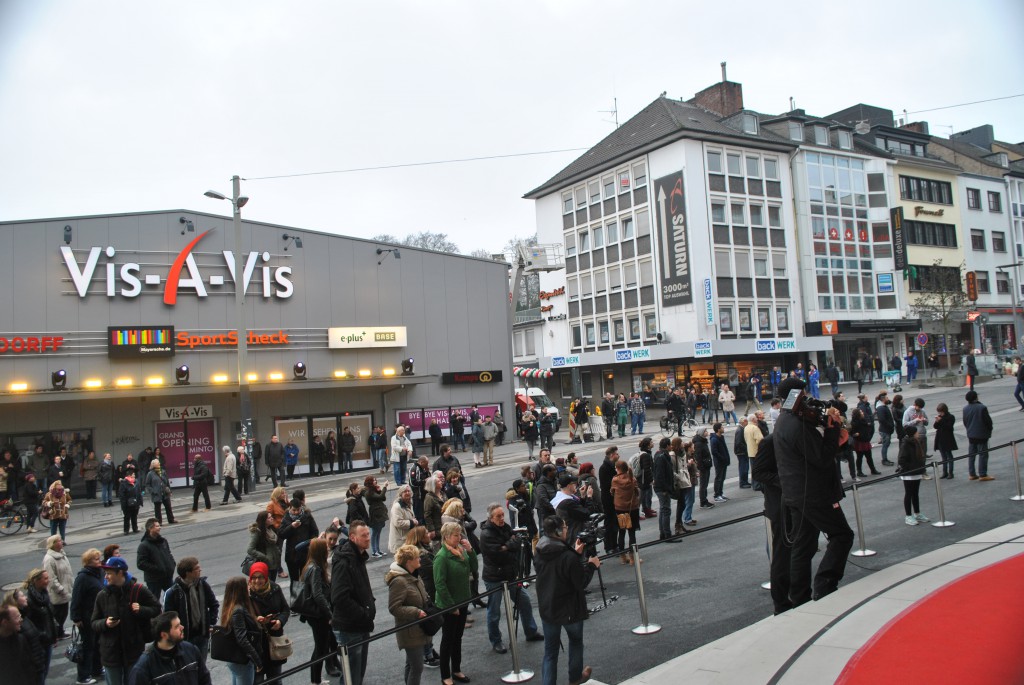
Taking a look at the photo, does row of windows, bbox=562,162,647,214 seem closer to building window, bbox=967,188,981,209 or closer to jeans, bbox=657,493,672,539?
building window, bbox=967,188,981,209

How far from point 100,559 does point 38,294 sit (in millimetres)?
20656

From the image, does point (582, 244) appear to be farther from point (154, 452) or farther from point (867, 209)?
point (154, 452)

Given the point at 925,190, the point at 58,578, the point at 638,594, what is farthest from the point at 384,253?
the point at 925,190

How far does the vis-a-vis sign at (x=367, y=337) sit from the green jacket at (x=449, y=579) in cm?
2289

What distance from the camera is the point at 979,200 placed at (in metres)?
54.2

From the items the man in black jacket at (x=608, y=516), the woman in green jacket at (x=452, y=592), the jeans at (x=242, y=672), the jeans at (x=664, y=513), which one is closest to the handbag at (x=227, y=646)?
the jeans at (x=242, y=672)

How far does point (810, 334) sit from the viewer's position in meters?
44.1

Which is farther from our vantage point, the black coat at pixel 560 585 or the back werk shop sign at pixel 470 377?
the back werk shop sign at pixel 470 377

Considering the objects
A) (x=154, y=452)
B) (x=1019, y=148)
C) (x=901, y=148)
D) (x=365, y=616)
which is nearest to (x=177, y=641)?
(x=365, y=616)

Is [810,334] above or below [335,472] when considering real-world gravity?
above

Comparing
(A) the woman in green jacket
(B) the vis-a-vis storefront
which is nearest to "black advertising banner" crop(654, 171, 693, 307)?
(B) the vis-a-vis storefront

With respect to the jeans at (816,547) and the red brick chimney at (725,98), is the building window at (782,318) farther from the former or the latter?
the jeans at (816,547)

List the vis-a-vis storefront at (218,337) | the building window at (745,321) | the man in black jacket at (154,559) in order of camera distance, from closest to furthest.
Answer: the man in black jacket at (154,559) → the vis-a-vis storefront at (218,337) → the building window at (745,321)

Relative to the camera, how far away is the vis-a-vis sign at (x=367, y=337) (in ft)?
96.8
